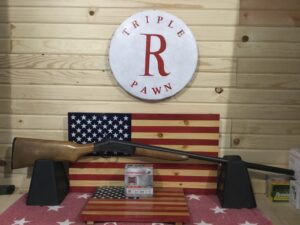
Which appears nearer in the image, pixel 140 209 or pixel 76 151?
pixel 140 209

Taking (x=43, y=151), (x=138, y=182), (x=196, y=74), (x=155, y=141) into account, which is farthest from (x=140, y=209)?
(x=196, y=74)

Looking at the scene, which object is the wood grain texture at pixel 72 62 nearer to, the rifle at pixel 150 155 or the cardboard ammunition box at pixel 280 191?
the rifle at pixel 150 155

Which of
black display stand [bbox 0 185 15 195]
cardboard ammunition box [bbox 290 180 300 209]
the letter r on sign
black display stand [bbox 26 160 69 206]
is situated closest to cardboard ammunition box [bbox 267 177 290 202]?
cardboard ammunition box [bbox 290 180 300 209]

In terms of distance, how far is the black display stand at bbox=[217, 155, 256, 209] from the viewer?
3.93 feet

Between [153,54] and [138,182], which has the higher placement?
[153,54]

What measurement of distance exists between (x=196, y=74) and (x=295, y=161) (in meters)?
0.46

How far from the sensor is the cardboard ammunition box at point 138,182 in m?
1.21

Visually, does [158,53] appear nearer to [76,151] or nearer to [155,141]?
[155,141]

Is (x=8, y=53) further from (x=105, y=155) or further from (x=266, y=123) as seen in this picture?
(x=266, y=123)

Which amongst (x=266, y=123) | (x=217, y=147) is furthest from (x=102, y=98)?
(x=266, y=123)

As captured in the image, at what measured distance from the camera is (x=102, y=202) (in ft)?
3.79

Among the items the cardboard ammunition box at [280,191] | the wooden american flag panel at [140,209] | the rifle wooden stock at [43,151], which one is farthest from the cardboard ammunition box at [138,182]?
the cardboard ammunition box at [280,191]

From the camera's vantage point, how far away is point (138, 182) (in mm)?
1211

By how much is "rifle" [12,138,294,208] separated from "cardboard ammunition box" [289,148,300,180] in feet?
0.13
